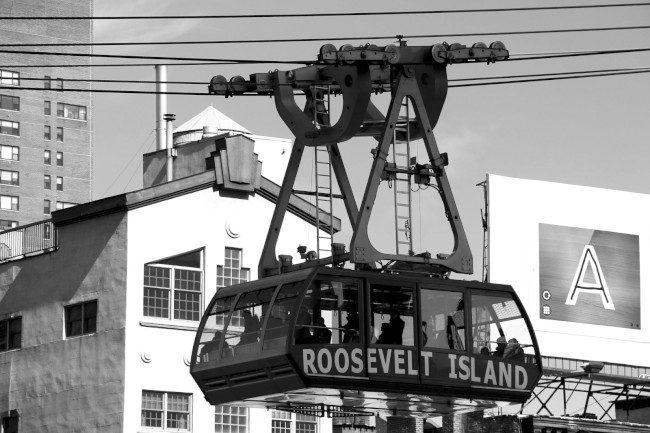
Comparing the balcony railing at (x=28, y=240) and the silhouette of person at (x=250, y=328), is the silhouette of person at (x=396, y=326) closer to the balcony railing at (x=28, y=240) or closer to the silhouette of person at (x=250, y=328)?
the silhouette of person at (x=250, y=328)

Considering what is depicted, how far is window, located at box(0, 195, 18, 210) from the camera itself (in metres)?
144

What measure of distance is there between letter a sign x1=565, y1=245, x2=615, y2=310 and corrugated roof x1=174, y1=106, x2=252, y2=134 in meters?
14.4

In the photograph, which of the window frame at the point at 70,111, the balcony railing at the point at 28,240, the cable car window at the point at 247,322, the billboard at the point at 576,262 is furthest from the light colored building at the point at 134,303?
the window frame at the point at 70,111

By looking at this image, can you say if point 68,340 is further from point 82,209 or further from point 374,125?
point 374,125

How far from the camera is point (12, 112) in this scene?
479 feet

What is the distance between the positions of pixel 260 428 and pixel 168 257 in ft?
21.5

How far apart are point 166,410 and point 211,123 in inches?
650

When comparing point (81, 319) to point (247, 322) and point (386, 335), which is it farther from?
point (386, 335)

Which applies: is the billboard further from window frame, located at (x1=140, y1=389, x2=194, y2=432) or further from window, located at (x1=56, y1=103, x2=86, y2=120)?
window, located at (x1=56, y1=103, x2=86, y2=120)

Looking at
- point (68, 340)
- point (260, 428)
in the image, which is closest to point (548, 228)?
point (260, 428)

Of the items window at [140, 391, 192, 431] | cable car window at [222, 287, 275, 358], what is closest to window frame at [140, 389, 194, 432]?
window at [140, 391, 192, 431]

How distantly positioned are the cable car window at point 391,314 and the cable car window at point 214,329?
10.2ft

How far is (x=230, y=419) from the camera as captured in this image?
170ft

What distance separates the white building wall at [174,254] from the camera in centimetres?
5041
